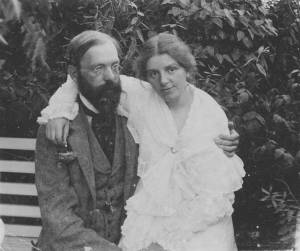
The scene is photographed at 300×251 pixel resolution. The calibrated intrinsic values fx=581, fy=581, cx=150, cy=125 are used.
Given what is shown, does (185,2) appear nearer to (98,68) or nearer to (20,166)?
(98,68)

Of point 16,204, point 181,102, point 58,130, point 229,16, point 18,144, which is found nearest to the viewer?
point 58,130

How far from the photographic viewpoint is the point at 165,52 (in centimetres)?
287

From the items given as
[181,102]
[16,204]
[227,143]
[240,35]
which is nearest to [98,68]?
[181,102]

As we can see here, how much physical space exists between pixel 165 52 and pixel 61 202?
2.92ft

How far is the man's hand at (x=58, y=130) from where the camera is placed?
2746mm

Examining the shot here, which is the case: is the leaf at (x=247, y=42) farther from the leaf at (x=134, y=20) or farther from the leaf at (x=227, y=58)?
the leaf at (x=134, y=20)

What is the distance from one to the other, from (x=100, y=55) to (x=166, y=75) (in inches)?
13.1

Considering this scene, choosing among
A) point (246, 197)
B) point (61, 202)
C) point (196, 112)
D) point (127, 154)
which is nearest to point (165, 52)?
point (196, 112)

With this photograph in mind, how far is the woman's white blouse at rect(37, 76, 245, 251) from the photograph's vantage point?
2730 mm

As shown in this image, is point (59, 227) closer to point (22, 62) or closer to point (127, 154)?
point (127, 154)

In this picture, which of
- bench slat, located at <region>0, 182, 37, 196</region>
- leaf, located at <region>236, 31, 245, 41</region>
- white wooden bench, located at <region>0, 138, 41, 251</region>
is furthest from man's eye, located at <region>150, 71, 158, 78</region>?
bench slat, located at <region>0, 182, 37, 196</region>

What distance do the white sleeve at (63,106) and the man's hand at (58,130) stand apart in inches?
1.1

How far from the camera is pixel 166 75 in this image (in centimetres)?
282

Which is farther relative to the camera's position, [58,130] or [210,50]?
[210,50]
